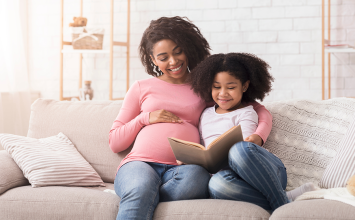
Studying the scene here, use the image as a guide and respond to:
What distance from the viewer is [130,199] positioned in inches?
51.9

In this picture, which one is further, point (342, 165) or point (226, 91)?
point (226, 91)

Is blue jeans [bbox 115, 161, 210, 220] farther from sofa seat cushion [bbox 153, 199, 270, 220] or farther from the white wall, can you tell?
the white wall

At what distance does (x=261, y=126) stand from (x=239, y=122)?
0.31 feet

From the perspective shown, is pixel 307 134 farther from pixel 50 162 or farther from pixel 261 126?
pixel 50 162

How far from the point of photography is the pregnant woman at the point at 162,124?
1.41 metres

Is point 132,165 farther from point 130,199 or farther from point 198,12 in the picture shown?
point 198,12

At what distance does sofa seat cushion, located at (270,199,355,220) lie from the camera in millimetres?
1167

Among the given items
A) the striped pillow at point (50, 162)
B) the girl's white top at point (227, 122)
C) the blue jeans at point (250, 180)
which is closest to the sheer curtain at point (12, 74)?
the striped pillow at point (50, 162)

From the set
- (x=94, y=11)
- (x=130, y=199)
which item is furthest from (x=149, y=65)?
(x=94, y=11)

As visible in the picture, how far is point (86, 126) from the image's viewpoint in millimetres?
1908

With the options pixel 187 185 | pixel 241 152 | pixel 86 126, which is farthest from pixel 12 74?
pixel 241 152

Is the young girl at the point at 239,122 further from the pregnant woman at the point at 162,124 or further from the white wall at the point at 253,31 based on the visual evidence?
the white wall at the point at 253,31

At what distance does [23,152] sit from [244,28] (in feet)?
6.73

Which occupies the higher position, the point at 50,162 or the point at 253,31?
the point at 253,31
